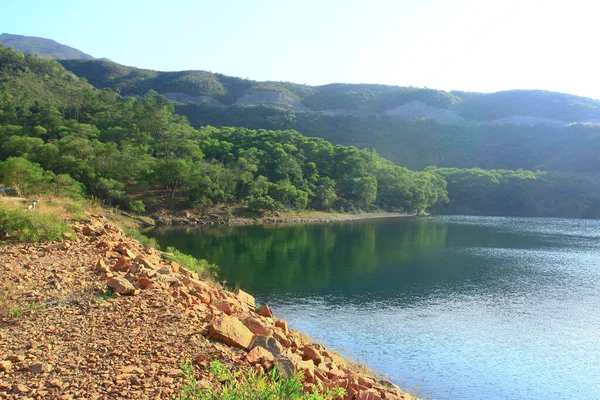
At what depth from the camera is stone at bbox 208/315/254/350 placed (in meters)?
7.12

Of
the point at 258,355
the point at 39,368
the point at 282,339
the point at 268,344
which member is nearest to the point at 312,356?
the point at 282,339

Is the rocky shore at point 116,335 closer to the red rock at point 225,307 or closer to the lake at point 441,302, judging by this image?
the red rock at point 225,307

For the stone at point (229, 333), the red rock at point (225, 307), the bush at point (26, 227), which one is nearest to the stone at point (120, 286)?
the red rock at point (225, 307)

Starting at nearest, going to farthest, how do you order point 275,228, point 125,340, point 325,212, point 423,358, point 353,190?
1. point 125,340
2. point 423,358
3. point 275,228
4. point 325,212
5. point 353,190

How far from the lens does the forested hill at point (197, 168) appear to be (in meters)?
52.3

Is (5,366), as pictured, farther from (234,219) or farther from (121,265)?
(234,219)

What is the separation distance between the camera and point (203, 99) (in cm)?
14638

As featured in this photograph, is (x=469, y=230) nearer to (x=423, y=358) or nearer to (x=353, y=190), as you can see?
(x=353, y=190)

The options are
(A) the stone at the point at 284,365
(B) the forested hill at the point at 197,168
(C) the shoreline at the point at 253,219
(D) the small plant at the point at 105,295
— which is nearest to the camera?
(A) the stone at the point at 284,365

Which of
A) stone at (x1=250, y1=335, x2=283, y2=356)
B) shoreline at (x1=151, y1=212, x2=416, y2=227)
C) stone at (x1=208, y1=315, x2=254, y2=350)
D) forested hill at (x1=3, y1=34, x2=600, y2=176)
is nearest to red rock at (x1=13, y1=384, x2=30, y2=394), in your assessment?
stone at (x1=208, y1=315, x2=254, y2=350)

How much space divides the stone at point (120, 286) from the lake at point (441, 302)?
29.3ft

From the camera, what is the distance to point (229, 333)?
718 centimetres

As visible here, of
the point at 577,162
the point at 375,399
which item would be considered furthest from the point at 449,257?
the point at 577,162

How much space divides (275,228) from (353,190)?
24.8m
